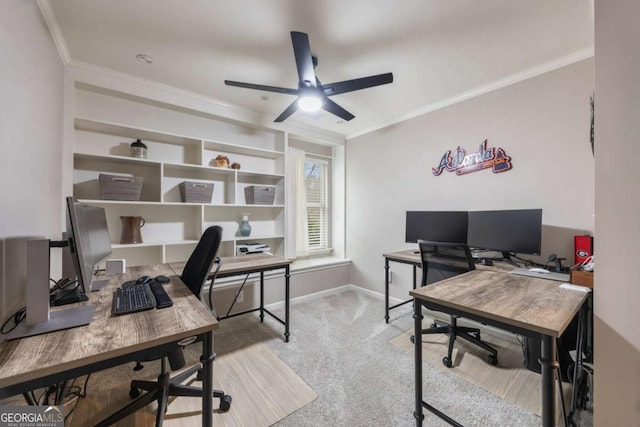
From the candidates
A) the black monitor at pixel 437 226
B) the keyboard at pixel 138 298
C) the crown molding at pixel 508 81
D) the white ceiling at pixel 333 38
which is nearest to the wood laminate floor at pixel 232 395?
the keyboard at pixel 138 298

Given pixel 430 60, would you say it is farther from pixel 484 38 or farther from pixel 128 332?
pixel 128 332

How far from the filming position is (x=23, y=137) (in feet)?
4.36

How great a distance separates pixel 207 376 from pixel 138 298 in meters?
0.60

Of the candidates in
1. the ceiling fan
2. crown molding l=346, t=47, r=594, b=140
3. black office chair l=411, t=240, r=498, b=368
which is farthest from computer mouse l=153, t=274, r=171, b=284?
crown molding l=346, t=47, r=594, b=140

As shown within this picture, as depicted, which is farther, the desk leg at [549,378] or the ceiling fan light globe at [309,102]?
the ceiling fan light globe at [309,102]

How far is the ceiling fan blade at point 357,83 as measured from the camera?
6.19 feet

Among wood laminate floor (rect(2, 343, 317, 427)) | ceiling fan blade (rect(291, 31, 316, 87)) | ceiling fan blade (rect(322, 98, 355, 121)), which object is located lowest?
wood laminate floor (rect(2, 343, 317, 427))

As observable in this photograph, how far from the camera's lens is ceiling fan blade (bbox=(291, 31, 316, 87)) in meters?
1.58

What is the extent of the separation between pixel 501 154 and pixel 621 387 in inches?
77.9

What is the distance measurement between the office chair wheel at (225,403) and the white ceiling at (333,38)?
2.54 m

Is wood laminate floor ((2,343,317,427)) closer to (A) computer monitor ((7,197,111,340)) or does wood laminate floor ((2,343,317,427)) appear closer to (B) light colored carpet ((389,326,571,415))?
(A) computer monitor ((7,197,111,340))

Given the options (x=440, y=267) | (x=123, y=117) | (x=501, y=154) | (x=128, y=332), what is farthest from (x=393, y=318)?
(x=123, y=117)

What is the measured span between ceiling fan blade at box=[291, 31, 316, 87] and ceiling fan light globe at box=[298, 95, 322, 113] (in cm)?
10

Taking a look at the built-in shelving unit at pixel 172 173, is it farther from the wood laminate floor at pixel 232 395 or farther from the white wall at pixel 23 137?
the wood laminate floor at pixel 232 395
